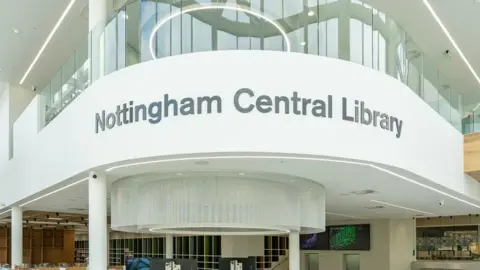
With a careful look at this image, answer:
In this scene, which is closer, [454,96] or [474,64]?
[454,96]

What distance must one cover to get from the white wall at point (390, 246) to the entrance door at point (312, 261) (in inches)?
116

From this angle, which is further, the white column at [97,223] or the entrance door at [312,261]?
the entrance door at [312,261]

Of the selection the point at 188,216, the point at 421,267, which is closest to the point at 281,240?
the point at 421,267

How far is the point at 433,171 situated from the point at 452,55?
690 centimetres

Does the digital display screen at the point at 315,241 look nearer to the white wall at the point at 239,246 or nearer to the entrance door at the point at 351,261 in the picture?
the entrance door at the point at 351,261

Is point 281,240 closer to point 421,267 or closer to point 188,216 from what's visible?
point 421,267

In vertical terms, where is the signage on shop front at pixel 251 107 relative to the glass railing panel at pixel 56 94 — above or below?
below

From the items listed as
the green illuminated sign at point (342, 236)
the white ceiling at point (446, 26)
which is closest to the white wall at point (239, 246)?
the green illuminated sign at point (342, 236)

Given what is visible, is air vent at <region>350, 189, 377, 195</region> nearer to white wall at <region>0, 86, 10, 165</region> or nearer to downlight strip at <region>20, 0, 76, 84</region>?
downlight strip at <region>20, 0, 76, 84</region>

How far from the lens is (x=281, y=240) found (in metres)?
25.0

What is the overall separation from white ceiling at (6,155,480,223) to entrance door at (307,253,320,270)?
8.35 metres

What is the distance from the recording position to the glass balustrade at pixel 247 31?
816 centimetres

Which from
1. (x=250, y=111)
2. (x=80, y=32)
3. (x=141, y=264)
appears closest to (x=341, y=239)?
(x=80, y=32)

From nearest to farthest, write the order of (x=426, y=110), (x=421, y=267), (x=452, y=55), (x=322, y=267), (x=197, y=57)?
(x=197, y=57)
(x=426, y=110)
(x=452, y=55)
(x=421, y=267)
(x=322, y=267)
